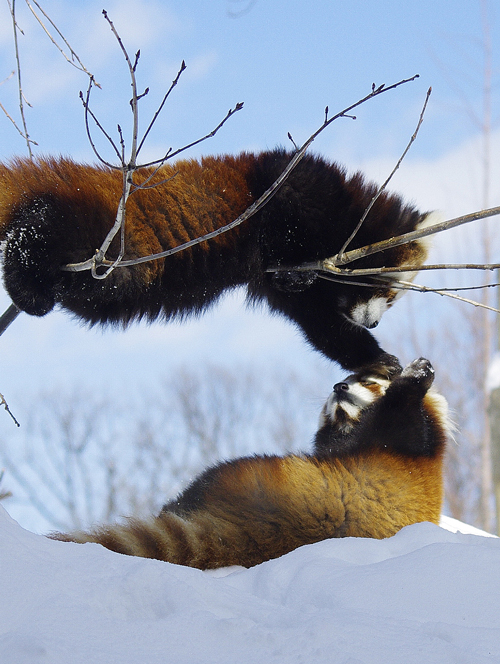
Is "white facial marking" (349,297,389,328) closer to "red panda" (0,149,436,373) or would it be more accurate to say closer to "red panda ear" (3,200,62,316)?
"red panda" (0,149,436,373)

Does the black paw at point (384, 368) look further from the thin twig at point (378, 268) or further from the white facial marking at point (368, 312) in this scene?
the thin twig at point (378, 268)

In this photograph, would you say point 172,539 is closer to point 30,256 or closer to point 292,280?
point 30,256

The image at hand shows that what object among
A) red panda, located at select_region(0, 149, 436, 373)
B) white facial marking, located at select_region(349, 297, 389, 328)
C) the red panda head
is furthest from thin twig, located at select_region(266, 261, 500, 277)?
the red panda head

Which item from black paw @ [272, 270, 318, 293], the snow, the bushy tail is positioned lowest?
the bushy tail

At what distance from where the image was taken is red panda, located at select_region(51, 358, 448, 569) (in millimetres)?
2441

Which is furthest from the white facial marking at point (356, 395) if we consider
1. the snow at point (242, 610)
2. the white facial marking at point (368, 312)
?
the snow at point (242, 610)

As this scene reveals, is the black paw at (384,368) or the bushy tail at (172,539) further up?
the black paw at (384,368)

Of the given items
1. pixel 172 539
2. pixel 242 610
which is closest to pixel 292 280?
pixel 172 539

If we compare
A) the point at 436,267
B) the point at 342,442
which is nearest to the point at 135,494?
the point at 342,442

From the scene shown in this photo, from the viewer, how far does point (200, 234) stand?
9.43 feet

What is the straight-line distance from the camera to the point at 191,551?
2383mm

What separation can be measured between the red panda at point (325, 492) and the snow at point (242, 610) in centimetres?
61

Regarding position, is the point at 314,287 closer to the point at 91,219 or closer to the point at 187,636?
the point at 91,219

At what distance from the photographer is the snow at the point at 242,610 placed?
1.23m
